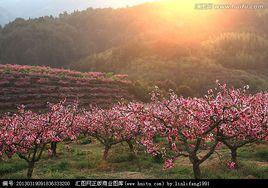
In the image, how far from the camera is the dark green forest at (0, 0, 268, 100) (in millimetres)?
124938

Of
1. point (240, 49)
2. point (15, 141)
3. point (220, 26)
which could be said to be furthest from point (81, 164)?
point (220, 26)

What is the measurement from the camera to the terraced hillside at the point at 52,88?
7150 centimetres

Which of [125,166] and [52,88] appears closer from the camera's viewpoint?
[125,166]

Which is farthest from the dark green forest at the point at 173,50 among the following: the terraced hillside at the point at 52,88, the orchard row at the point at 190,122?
the orchard row at the point at 190,122

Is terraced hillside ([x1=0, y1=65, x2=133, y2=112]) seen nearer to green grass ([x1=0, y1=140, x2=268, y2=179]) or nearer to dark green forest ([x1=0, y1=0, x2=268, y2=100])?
dark green forest ([x1=0, y1=0, x2=268, y2=100])

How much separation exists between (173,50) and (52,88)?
7371 centimetres

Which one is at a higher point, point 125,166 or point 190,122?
point 190,122

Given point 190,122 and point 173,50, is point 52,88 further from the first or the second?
point 173,50

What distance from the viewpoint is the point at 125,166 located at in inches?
1186

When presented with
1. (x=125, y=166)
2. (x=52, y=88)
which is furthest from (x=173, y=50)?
(x=125, y=166)

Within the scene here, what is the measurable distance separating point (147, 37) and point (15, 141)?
15573 centimetres

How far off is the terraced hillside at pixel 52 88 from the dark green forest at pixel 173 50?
1783 cm

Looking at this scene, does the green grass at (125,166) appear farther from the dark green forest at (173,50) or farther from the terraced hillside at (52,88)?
the dark green forest at (173,50)

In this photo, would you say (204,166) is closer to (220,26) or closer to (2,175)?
(2,175)
